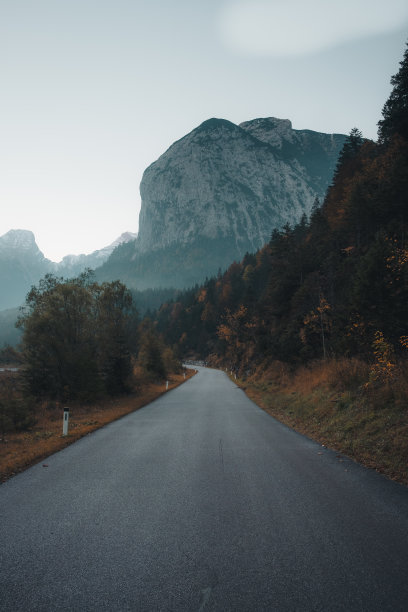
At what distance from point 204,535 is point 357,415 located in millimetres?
7229

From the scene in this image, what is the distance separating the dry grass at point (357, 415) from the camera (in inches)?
265

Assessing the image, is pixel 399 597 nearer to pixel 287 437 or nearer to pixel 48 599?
pixel 48 599

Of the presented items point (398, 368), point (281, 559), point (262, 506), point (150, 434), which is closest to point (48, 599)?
point (281, 559)

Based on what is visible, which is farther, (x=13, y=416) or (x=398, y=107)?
(x=398, y=107)

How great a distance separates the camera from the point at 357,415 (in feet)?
30.4

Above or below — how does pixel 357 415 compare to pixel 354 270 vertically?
below

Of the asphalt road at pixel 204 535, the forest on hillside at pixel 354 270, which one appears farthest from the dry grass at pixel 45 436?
the forest on hillside at pixel 354 270

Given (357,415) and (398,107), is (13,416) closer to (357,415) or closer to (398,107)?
(357,415)

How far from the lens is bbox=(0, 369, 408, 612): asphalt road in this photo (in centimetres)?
271

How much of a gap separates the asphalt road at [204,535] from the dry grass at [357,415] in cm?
72

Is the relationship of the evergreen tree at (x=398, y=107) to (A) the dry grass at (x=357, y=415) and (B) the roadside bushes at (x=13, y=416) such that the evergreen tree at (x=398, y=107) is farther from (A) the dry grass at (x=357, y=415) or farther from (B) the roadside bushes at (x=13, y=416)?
(B) the roadside bushes at (x=13, y=416)

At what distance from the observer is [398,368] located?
10.0m

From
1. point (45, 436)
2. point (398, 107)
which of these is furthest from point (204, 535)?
point (398, 107)

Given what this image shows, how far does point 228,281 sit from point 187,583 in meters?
89.5
